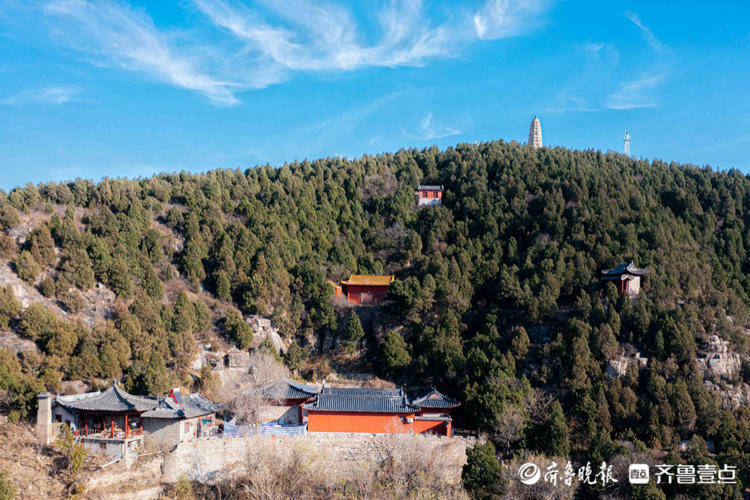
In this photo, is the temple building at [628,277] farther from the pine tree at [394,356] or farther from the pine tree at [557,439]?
the pine tree at [557,439]

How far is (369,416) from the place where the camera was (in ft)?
77.5

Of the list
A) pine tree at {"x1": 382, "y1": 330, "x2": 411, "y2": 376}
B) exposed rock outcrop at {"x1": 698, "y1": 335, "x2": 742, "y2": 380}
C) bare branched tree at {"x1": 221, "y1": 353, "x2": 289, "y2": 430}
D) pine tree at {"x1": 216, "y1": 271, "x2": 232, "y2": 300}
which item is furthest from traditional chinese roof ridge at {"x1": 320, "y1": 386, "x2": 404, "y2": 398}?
exposed rock outcrop at {"x1": 698, "y1": 335, "x2": 742, "y2": 380}

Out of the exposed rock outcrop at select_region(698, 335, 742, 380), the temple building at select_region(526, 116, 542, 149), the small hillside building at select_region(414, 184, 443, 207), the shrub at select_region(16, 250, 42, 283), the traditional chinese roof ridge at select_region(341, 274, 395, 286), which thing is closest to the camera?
the shrub at select_region(16, 250, 42, 283)

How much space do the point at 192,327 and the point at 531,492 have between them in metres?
18.9

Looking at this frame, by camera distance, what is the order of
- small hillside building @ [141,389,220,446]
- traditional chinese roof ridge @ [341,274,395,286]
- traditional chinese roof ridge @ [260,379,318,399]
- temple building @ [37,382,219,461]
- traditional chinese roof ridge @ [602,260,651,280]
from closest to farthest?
1. temple building @ [37,382,219,461]
2. small hillside building @ [141,389,220,446]
3. traditional chinese roof ridge @ [260,379,318,399]
4. traditional chinese roof ridge @ [602,260,651,280]
5. traditional chinese roof ridge @ [341,274,395,286]

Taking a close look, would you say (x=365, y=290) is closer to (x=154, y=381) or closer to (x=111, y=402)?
(x=154, y=381)

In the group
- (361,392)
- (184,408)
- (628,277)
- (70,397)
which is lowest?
(361,392)

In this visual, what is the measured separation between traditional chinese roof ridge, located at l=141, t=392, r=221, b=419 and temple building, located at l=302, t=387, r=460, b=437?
4005mm

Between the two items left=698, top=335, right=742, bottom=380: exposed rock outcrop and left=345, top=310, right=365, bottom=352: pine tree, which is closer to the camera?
left=698, top=335, right=742, bottom=380: exposed rock outcrop

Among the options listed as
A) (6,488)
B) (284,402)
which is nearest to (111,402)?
(6,488)

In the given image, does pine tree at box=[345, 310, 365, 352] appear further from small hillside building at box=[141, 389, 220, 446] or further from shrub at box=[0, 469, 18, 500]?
shrub at box=[0, 469, 18, 500]

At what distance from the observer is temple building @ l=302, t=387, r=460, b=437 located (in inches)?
924

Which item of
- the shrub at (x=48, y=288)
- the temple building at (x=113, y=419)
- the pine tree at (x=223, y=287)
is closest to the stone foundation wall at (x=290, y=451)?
the temple building at (x=113, y=419)

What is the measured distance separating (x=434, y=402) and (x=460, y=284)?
1138cm
